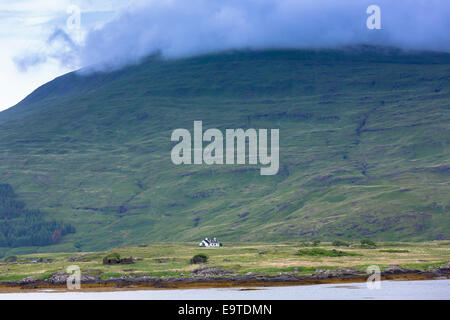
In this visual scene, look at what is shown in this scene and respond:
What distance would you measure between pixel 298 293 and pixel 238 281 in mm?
18007

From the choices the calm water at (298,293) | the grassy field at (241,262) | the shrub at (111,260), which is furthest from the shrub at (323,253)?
the shrub at (111,260)

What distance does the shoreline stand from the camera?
106m

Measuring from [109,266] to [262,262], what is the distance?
86.9 feet

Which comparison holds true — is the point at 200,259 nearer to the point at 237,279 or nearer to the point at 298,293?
the point at 237,279

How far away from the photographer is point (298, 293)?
91688mm

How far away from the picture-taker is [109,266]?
123312 millimetres

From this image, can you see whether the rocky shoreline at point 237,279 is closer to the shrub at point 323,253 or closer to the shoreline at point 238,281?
the shoreline at point 238,281

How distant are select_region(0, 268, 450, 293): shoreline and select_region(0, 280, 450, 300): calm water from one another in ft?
12.3

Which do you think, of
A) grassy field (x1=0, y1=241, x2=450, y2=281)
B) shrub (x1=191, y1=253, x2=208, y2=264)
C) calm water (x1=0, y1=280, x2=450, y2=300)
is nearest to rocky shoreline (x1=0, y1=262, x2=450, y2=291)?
grassy field (x1=0, y1=241, x2=450, y2=281)

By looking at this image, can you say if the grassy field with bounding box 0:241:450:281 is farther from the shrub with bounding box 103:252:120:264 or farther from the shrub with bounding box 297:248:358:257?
the shrub with bounding box 103:252:120:264

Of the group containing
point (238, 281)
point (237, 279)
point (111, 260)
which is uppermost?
point (111, 260)

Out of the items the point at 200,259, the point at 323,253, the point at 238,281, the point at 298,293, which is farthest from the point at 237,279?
the point at 323,253
